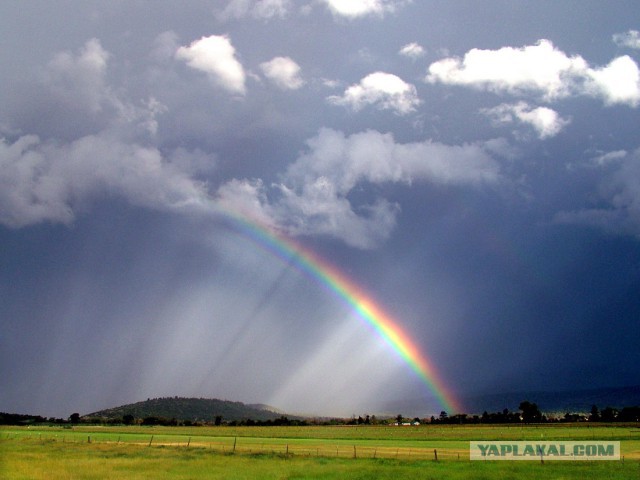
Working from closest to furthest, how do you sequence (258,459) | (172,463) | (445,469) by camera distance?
1. (445,469)
2. (172,463)
3. (258,459)

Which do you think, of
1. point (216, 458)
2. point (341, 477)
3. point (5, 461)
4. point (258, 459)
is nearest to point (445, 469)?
point (341, 477)

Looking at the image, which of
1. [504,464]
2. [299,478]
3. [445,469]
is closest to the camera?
[299,478]

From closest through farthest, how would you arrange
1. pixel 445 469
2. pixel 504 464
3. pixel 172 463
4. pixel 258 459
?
1. pixel 445 469
2. pixel 504 464
3. pixel 172 463
4. pixel 258 459

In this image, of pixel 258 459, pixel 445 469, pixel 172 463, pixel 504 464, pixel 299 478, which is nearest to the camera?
pixel 299 478

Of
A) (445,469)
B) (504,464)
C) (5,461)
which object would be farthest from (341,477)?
(5,461)

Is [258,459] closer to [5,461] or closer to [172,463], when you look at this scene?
[172,463]

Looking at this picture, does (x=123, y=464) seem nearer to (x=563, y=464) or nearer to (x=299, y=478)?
(x=299, y=478)

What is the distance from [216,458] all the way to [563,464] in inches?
1196

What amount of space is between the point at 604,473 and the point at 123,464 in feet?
121

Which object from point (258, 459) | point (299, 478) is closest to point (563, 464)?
point (299, 478)

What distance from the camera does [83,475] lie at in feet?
123

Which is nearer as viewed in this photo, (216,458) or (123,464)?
(123,464)

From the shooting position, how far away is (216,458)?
5209 centimetres

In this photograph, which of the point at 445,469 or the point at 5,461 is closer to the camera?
the point at 445,469
